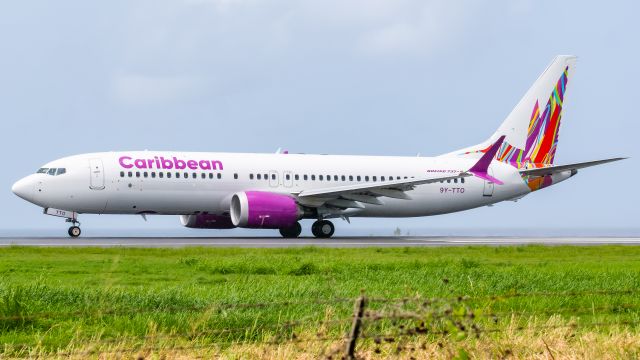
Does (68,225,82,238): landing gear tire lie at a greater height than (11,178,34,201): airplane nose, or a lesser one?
lesser

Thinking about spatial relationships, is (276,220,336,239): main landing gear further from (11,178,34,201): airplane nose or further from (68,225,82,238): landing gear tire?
(11,178,34,201): airplane nose

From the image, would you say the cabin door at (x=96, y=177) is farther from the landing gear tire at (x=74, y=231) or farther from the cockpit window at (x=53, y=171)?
the landing gear tire at (x=74, y=231)

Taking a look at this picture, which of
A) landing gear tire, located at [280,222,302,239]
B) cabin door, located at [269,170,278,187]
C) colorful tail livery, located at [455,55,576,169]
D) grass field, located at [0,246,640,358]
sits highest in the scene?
colorful tail livery, located at [455,55,576,169]

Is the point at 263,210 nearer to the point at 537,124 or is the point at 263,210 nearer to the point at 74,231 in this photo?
the point at 74,231

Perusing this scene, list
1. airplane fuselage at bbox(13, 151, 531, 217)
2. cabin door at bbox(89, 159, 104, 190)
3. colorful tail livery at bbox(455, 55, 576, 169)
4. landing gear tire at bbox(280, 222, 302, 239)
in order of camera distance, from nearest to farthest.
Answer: cabin door at bbox(89, 159, 104, 190), airplane fuselage at bbox(13, 151, 531, 217), landing gear tire at bbox(280, 222, 302, 239), colorful tail livery at bbox(455, 55, 576, 169)

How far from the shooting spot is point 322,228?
37719 millimetres

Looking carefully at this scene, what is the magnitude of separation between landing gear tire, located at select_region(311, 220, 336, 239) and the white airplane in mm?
37

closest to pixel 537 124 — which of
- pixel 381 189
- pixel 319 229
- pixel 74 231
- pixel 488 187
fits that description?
pixel 488 187

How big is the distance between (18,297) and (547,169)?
99.6 ft

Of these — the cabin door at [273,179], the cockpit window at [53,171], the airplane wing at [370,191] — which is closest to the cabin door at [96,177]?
the cockpit window at [53,171]

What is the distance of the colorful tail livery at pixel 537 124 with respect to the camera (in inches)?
1690

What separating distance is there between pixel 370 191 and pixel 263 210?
4.14m

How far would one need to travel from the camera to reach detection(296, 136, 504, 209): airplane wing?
35906 mm

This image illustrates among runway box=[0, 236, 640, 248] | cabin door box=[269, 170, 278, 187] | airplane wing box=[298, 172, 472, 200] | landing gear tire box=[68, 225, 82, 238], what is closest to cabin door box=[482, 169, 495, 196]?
airplane wing box=[298, 172, 472, 200]
